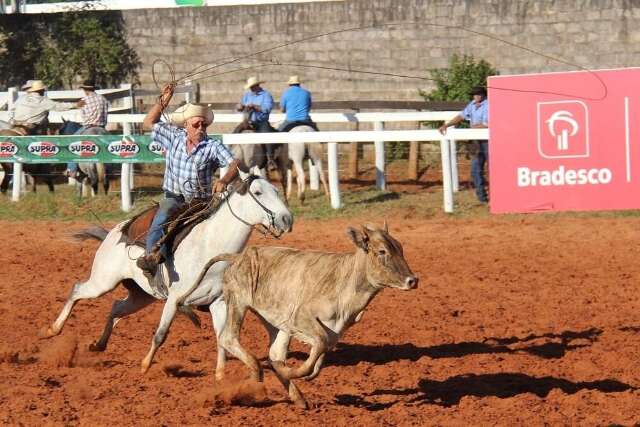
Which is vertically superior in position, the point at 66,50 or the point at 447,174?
the point at 66,50

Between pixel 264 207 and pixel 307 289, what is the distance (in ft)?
3.85

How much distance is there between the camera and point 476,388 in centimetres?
889

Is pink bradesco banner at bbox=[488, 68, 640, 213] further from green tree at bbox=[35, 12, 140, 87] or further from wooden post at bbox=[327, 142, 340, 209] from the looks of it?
green tree at bbox=[35, 12, 140, 87]

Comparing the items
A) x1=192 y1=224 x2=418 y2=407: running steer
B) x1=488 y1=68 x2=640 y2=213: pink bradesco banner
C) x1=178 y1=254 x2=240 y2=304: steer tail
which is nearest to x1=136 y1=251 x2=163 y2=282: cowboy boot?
x1=178 y1=254 x2=240 y2=304: steer tail

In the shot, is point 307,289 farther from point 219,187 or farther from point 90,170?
point 90,170

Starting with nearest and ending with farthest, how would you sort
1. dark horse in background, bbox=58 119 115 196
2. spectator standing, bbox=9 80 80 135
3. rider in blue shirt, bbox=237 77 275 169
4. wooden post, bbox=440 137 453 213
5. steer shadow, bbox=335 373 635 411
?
1. steer shadow, bbox=335 373 635 411
2. wooden post, bbox=440 137 453 213
3. dark horse in background, bbox=58 119 115 196
4. rider in blue shirt, bbox=237 77 275 169
5. spectator standing, bbox=9 80 80 135

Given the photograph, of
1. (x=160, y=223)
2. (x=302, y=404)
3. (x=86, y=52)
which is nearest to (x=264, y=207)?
(x=160, y=223)

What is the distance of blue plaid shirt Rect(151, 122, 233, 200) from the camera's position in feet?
31.6

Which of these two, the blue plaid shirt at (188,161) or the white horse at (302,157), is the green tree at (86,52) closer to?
the white horse at (302,157)

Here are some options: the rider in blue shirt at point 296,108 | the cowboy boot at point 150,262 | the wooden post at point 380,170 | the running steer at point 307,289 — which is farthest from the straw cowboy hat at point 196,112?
the wooden post at point 380,170

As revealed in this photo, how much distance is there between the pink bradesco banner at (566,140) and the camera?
52.5ft

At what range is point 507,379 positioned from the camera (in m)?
9.17

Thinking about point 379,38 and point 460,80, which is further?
point 379,38

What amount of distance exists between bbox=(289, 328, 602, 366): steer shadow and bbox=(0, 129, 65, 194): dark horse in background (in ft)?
34.7
